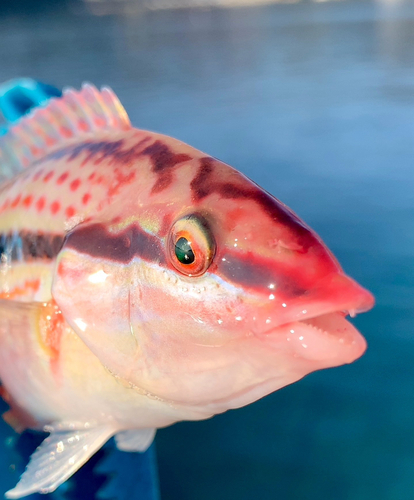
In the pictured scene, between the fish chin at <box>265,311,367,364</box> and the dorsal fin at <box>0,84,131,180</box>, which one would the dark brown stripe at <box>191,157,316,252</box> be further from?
the dorsal fin at <box>0,84,131,180</box>

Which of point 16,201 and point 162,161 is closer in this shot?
point 162,161

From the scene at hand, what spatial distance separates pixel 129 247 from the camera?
0.93 metres

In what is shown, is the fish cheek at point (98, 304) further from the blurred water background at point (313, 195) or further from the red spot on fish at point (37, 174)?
the blurred water background at point (313, 195)

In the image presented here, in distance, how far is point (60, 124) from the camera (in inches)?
50.0

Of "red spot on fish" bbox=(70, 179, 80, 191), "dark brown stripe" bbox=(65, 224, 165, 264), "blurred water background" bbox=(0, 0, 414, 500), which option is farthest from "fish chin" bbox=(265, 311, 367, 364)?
"blurred water background" bbox=(0, 0, 414, 500)

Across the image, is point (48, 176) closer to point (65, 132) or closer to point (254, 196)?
point (65, 132)

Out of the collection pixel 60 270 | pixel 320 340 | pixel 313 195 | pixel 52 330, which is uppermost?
pixel 313 195

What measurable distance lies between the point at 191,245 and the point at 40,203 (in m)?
0.47

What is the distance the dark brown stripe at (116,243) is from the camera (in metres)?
0.89

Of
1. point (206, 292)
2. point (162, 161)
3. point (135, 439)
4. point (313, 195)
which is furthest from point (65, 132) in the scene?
point (313, 195)

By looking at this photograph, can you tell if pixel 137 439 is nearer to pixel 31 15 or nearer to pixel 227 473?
pixel 227 473

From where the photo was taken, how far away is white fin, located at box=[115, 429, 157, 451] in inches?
50.9

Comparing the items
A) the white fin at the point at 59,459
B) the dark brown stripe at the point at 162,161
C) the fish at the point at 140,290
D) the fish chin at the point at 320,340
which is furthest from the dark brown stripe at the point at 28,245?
the fish chin at the point at 320,340

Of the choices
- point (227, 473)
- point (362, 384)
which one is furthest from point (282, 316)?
point (362, 384)
